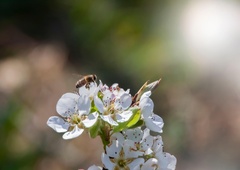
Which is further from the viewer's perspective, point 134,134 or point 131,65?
point 131,65

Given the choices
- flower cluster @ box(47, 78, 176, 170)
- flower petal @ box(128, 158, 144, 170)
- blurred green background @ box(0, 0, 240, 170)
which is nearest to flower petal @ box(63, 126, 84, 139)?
flower cluster @ box(47, 78, 176, 170)

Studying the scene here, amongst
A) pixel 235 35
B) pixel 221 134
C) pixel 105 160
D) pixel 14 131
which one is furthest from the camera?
pixel 235 35

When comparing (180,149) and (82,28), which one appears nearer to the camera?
(180,149)

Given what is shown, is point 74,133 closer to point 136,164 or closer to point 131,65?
point 136,164

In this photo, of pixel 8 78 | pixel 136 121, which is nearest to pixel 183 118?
pixel 8 78

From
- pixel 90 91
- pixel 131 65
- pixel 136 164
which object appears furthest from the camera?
pixel 131 65

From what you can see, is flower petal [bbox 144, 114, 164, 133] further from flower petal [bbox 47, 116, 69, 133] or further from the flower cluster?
flower petal [bbox 47, 116, 69, 133]

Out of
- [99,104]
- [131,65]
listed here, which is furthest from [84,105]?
[131,65]

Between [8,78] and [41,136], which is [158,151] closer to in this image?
[41,136]
